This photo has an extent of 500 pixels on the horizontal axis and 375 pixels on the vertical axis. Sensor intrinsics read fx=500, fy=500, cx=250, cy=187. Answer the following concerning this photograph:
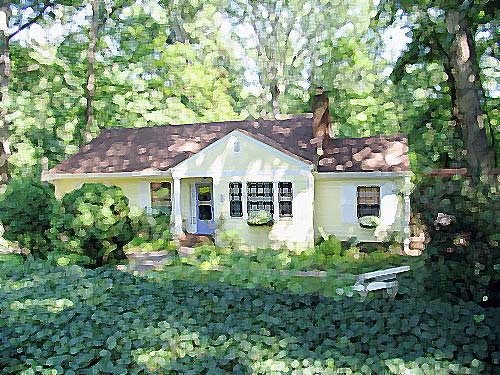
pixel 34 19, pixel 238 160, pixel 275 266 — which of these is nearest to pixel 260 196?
pixel 238 160

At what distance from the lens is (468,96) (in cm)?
1029

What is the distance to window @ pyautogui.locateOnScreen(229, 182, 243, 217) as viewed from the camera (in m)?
14.8

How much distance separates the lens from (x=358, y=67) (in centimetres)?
2462

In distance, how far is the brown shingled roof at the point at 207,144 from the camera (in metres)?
14.4

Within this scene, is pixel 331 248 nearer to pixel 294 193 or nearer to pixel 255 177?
pixel 294 193

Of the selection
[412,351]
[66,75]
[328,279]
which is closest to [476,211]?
[412,351]

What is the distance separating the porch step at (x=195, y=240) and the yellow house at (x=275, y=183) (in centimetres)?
28

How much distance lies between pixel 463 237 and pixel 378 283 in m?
2.10

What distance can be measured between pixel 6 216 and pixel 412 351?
8.90m

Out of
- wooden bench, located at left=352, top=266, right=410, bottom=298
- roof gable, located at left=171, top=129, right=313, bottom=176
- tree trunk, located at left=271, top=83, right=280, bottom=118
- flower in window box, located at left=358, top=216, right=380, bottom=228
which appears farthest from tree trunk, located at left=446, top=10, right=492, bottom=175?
tree trunk, located at left=271, top=83, right=280, bottom=118

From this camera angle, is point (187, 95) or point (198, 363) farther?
point (187, 95)

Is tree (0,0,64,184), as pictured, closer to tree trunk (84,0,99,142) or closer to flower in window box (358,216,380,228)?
tree trunk (84,0,99,142)

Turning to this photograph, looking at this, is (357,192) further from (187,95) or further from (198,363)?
(187,95)

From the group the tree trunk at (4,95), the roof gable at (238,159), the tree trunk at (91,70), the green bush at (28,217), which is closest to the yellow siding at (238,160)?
the roof gable at (238,159)
